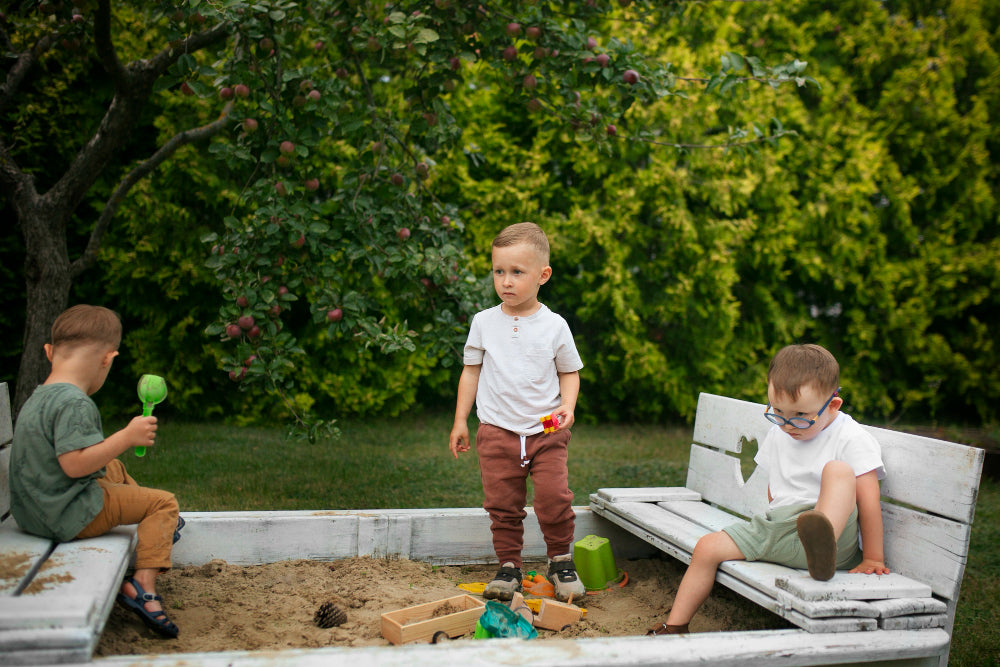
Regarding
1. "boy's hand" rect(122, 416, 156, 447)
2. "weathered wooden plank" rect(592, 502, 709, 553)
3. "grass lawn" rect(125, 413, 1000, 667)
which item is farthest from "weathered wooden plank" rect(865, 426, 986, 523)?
"boy's hand" rect(122, 416, 156, 447)

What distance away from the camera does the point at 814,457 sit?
243 centimetres

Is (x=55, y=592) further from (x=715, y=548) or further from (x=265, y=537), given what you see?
(x=715, y=548)

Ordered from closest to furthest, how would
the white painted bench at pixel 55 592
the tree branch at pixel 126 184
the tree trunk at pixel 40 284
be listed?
the white painted bench at pixel 55 592, the tree trunk at pixel 40 284, the tree branch at pixel 126 184

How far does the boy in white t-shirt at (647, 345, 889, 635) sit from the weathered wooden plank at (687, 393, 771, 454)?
43 centimetres

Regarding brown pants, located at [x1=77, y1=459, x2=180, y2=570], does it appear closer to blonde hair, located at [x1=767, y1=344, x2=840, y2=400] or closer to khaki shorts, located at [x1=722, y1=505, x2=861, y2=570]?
khaki shorts, located at [x1=722, y1=505, x2=861, y2=570]

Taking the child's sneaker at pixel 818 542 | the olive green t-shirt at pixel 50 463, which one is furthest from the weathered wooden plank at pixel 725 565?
the olive green t-shirt at pixel 50 463

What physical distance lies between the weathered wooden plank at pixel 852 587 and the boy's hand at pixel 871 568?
0.06 meters

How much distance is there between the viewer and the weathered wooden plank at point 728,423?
2955mm

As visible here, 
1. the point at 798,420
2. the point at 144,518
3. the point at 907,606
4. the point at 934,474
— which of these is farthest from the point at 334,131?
the point at 907,606

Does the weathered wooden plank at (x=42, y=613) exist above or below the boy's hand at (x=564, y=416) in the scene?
below

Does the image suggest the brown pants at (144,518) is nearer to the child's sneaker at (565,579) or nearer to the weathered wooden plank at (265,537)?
the weathered wooden plank at (265,537)

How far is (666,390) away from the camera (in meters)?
6.65

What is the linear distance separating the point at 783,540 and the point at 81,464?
2.00 m

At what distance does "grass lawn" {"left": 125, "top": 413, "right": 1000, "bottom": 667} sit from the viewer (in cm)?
385
